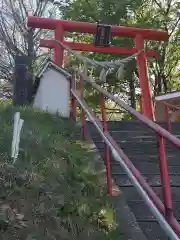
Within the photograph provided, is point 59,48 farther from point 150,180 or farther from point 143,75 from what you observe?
point 150,180

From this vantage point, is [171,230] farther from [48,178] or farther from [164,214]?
[48,178]

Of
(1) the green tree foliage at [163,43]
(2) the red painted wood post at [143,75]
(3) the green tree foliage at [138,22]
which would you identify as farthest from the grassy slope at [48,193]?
(1) the green tree foliage at [163,43]

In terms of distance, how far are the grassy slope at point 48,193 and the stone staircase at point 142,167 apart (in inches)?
14.6

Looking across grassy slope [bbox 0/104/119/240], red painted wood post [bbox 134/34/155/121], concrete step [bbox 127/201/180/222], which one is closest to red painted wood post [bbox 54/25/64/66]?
red painted wood post [bbox 134/34/155/121]

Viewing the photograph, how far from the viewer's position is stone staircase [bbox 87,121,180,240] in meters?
3.49

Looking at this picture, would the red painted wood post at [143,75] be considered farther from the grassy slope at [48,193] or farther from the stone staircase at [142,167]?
the grassy slope at [48,193]

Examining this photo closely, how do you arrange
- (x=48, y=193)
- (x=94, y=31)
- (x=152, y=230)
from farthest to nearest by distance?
(x=94, y=31)
(x=152, y=230)
(x=48, y=193)

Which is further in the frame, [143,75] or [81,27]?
[143,75]

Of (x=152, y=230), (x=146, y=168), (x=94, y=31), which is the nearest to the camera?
(x=152, y=230)

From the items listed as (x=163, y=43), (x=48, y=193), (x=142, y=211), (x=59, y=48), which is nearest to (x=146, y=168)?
(x=142, y=211)

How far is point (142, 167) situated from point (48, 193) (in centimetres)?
213

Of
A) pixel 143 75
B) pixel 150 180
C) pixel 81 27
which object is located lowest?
pixel 150 180

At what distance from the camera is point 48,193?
3.04 meters

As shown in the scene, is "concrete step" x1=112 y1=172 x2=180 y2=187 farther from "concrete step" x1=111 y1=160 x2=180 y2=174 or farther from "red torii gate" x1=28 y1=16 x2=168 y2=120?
"red torii gate" x1=28 y1=16 x2=168 y2=120
